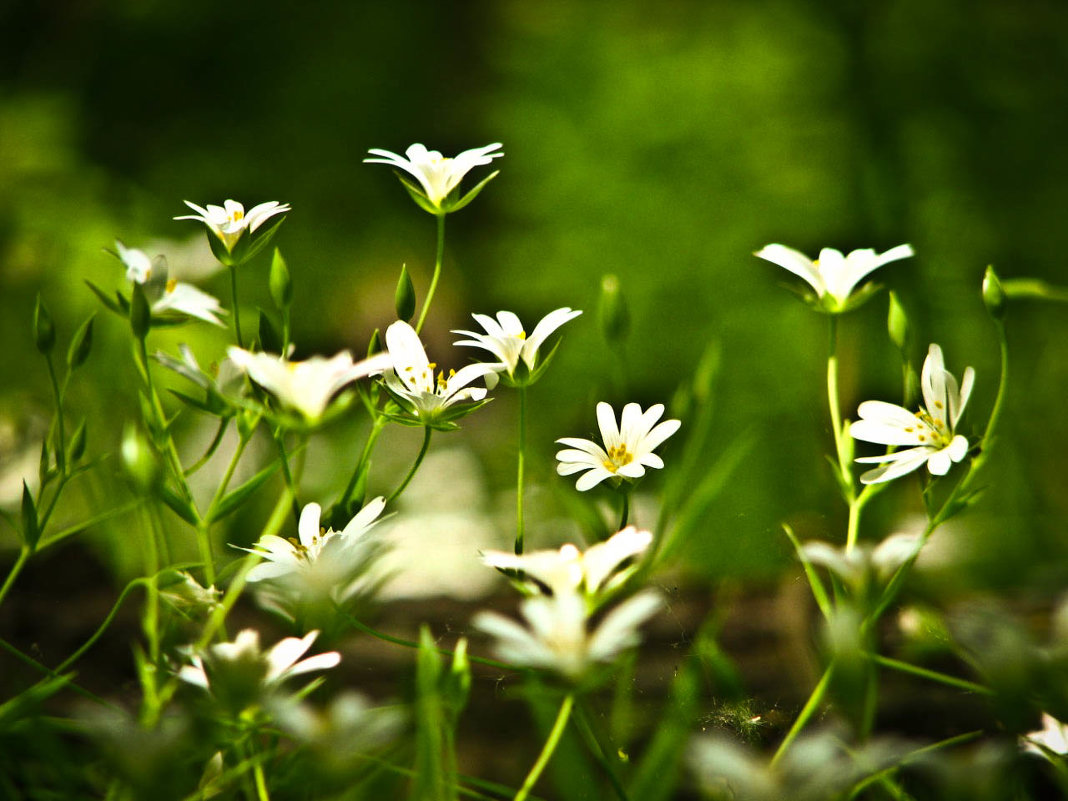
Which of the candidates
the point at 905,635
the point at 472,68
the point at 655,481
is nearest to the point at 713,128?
the point at 655,481

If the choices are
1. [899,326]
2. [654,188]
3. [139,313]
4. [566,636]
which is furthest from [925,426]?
[654,188]

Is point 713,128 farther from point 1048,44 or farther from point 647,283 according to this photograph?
point 1048,44

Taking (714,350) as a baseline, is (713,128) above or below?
above

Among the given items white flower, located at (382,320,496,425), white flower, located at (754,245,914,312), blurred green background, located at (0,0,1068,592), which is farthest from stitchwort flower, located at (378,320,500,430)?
blurred green background, located at (0,0,1068,592)

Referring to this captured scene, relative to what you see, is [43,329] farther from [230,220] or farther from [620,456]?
[620,456]

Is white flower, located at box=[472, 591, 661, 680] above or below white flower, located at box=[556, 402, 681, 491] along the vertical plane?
below

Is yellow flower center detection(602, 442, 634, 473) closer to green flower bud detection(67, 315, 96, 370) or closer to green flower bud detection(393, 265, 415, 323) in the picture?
green flower bud detection(393, 265, 415, 323)
